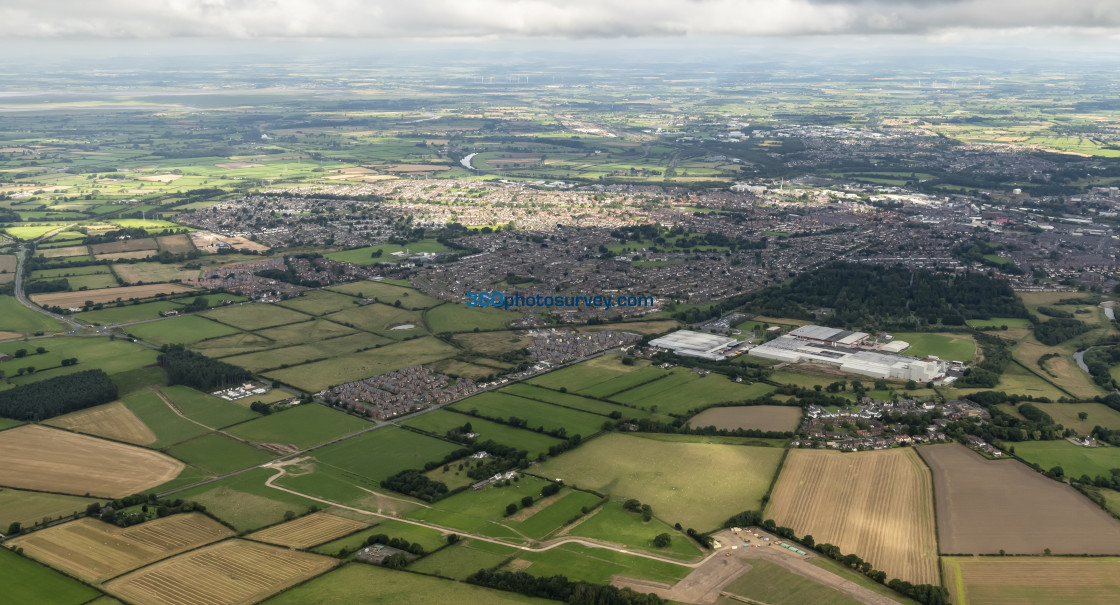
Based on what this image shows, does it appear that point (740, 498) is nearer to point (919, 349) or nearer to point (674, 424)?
point (674, 424)

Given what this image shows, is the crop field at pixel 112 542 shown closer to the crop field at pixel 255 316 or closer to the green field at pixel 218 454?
the green field at pixel 218 454

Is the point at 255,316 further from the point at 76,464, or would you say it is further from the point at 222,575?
the point at 222,575

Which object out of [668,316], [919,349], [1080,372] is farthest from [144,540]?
[1080,372]

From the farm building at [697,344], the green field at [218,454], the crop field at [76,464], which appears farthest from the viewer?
the farm building at [697,344]

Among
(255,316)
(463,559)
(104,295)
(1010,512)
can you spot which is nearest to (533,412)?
(463,559)

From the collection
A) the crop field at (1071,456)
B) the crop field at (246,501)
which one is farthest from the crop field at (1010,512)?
the crop field at (246,501)

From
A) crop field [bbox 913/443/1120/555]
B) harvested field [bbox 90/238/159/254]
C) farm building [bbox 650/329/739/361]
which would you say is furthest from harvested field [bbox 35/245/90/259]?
crop field [bbox 913/443/1120/555]

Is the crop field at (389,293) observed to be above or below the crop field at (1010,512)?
above
